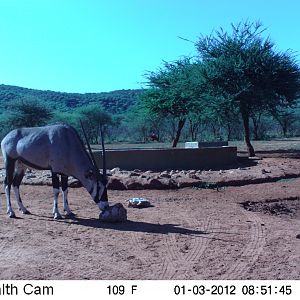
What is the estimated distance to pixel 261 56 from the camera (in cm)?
2580

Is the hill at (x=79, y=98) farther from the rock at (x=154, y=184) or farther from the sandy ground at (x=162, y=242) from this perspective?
the sandy ground at (x=162, y=242)

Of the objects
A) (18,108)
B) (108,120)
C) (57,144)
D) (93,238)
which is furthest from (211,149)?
(108,120)

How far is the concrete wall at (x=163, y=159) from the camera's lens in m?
19.4

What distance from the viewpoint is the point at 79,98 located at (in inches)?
3772

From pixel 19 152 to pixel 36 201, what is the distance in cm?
256

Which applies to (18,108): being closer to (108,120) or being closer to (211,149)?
(108,120)

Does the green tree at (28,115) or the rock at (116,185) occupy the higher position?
the green tree at (28,115)

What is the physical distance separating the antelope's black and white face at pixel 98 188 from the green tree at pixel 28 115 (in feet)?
135

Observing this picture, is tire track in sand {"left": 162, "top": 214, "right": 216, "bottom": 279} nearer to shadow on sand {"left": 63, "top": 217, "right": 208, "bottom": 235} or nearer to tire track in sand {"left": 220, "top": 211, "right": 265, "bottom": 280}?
shadow on sand {"left": 63, "top": 217, "right": 208, "bottom": 235}

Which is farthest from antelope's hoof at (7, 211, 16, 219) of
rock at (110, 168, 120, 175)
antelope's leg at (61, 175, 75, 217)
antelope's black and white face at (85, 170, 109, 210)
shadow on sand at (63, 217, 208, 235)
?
rock at (110, 168, 120, 175)

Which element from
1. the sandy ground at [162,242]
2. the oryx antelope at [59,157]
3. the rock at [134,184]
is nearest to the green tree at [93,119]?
the rock at [134,184]

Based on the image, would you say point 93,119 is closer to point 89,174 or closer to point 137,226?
point 89,174

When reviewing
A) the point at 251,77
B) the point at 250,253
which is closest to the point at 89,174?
the point at 250,253

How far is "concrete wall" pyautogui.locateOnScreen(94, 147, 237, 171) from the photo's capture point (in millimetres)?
19359
